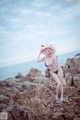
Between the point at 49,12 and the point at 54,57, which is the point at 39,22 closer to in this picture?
the point at 49,12

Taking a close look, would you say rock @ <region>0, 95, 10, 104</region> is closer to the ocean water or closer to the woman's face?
the ocean water

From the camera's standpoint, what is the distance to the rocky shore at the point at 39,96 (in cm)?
222

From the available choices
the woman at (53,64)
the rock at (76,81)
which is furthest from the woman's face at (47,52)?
the rock at (76,81)

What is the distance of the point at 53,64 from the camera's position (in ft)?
7.66

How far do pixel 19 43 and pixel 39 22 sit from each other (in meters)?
0.32

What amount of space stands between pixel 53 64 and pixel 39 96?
36 cm

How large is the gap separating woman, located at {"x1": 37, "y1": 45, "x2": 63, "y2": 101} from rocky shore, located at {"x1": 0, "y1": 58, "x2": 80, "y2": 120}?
2.1 inches

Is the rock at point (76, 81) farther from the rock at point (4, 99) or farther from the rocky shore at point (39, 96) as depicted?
the rock at point (4, 99)

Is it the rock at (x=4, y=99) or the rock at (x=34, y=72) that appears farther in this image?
the rock at (x=34, y=72)

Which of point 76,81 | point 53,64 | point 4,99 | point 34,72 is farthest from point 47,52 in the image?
point 4,99

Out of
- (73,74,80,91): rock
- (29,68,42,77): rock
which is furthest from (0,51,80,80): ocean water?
(73,74,80,91): rock

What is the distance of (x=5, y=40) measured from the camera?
8.00ft

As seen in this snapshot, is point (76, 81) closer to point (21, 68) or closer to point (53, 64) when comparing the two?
point (53, 64)

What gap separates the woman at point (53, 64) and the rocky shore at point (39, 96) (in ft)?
0.18
